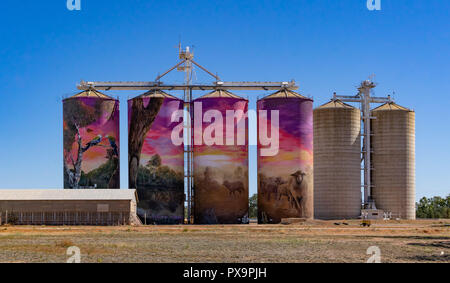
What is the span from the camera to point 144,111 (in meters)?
85.3

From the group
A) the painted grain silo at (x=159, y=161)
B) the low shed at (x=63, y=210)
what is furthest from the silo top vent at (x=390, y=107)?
the low shed at (x=63, y=210)

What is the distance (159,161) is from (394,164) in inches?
1477

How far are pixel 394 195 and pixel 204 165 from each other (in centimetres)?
3239

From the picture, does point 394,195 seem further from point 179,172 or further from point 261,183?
point 179,172

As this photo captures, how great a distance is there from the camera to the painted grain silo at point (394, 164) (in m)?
97.4

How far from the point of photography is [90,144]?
85250 mm

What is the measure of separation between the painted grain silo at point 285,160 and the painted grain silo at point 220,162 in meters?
2.95

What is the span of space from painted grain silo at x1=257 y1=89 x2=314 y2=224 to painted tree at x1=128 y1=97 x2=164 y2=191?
15.3 m

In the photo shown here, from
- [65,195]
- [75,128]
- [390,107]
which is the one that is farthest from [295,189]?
[75,128]

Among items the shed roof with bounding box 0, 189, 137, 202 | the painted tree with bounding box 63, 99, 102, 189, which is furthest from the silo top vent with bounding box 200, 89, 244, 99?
the shed roof with bounding box 0, 189, 137, 202

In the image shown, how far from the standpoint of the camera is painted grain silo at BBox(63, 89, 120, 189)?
8500 cm

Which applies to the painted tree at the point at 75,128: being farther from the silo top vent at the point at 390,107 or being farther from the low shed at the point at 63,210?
the silo top vent at the point at 390,107

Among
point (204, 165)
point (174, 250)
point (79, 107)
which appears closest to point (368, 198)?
point (204, 165)

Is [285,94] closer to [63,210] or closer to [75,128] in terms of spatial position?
[75,128]
